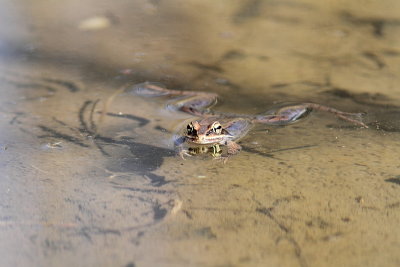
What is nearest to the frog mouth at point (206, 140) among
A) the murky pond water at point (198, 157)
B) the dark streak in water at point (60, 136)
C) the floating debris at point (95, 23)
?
the murky pond water at point (198, 157)

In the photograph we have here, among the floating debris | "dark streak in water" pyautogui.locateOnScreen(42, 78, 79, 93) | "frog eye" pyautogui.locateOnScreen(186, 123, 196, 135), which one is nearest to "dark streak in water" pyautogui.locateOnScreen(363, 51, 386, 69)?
"frog eye" pyautogui.locateOnScreen(186, 123, 196, 135)

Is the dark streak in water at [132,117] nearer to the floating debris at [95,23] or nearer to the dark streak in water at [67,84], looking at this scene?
the dark streak in water at [67,84]

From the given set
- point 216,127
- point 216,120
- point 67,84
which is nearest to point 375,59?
point 216,120

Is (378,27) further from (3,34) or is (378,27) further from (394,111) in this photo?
(3,34)

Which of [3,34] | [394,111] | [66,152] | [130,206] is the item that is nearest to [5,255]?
[130,206]

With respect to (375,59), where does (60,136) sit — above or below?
below

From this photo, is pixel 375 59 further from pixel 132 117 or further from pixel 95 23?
pixel 95 23
